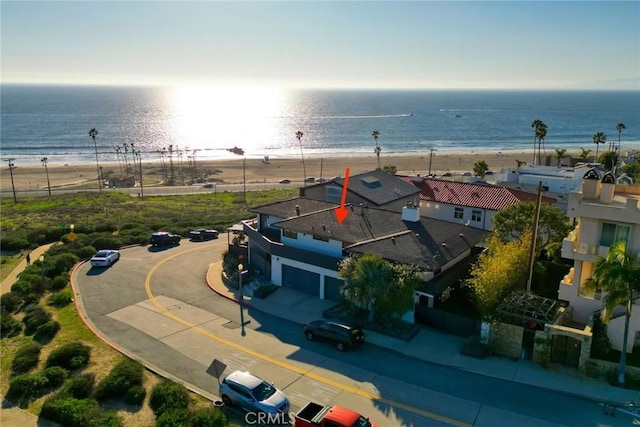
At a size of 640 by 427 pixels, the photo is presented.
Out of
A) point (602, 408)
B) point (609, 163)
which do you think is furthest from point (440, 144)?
point (602, 408)

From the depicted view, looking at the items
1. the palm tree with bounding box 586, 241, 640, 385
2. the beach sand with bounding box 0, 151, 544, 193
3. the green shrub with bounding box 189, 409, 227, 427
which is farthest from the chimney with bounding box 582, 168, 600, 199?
the beach sand with bounding box 0, 151, 544, 193

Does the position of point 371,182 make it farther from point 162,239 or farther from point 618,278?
point 618,278

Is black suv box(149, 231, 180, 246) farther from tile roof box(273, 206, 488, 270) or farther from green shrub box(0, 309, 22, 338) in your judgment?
green shrub box(0, 309, 22, 338)

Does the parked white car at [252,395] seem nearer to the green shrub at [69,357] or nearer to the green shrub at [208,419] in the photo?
the green shrub at [208,419]

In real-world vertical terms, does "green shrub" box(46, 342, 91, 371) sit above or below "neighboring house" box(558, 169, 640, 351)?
below

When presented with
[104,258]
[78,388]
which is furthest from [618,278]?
[104,258]

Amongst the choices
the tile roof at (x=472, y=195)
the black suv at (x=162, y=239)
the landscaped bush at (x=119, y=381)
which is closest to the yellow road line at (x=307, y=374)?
the landscaped bush at (x=119, y=381)

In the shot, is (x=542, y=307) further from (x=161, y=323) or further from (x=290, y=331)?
(x=161, y=323)
